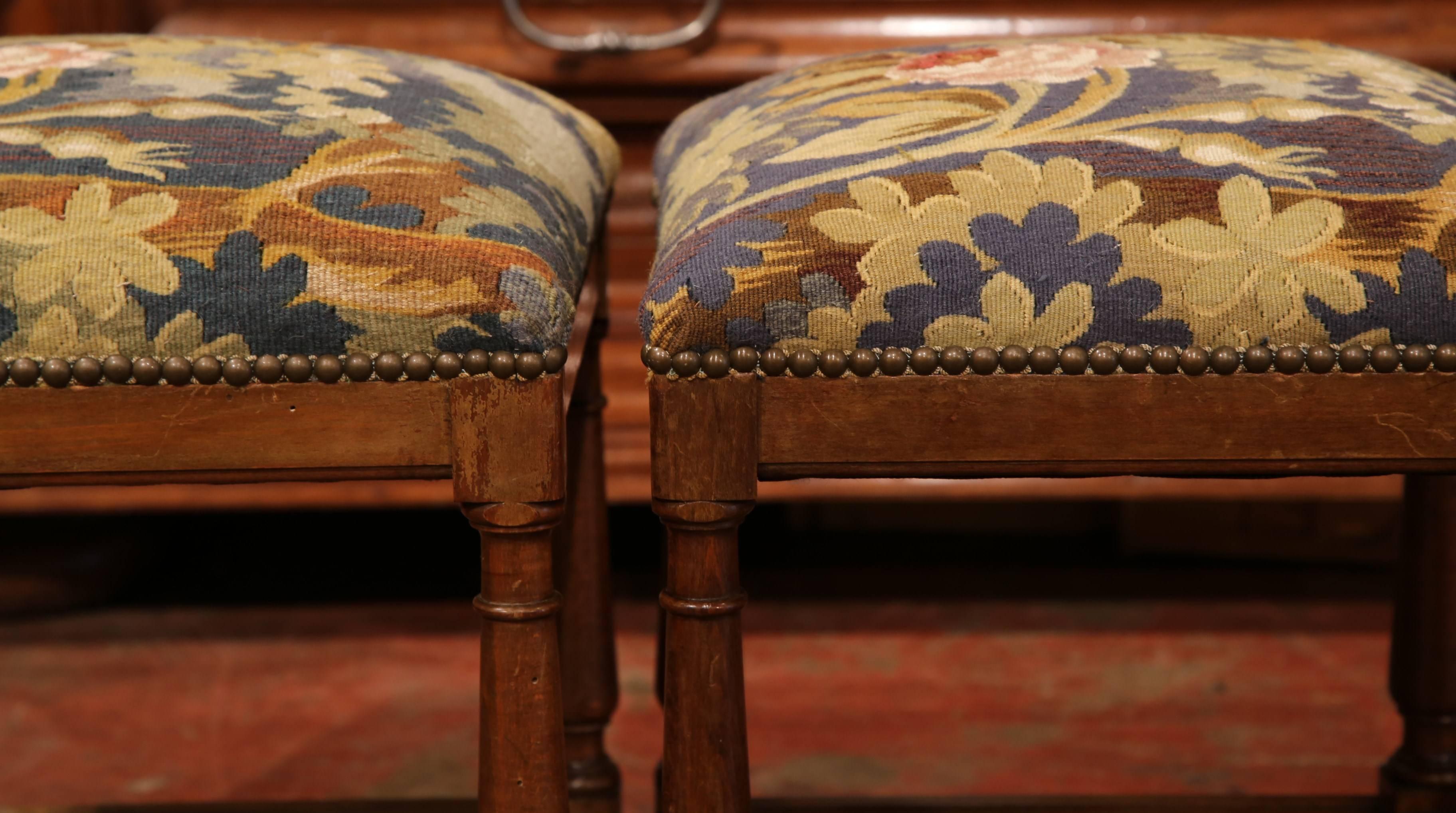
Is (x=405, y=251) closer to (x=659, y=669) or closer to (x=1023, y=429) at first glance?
(x=1023, y=429)

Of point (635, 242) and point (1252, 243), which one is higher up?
point (1252, 243)

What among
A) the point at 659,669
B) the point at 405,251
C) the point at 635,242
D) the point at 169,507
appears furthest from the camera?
the point at 635,242

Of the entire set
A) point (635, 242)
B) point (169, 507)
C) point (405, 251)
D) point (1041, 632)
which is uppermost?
point (405, 251)

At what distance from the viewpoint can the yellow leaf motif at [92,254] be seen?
1.37 ft

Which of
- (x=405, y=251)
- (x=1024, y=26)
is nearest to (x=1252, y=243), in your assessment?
(x=405, y=251)

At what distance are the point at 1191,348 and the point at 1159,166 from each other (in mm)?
72

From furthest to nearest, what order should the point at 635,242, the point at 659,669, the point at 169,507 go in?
the point at 635,242 → the point at 169,507 → the point at 659,669

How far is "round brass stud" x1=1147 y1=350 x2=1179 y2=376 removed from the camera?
0.42 m

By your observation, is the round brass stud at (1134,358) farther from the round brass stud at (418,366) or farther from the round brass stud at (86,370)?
the round brass stud at (86,370)

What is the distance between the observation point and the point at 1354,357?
419 mm

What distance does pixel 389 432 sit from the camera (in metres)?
0.42

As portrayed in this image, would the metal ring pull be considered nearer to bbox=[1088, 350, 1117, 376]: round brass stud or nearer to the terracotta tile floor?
the terracotta tile floor

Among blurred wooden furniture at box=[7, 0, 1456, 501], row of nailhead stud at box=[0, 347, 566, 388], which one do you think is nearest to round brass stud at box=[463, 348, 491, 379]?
row of nailhead stud at box=[0, 347, 566, 388]

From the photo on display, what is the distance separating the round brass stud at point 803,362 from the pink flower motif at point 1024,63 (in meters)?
0.19
